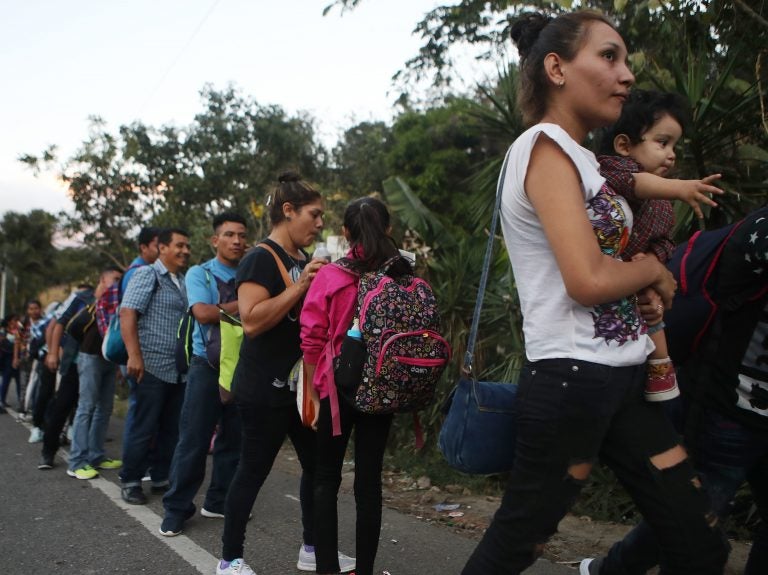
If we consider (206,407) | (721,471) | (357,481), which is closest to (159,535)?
(206,407)

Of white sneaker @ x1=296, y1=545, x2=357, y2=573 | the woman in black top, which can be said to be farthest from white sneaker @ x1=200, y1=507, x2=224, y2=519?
the woman in black top

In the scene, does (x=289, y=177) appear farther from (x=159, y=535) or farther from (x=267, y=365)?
(x=159, y=535)

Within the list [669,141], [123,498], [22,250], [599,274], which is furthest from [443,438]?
[22,250]

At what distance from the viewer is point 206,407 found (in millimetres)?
5164

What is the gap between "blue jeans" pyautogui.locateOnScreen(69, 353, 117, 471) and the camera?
23.5 feet

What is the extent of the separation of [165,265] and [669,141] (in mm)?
4507

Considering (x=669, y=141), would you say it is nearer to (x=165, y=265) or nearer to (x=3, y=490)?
(x=165, y=265)

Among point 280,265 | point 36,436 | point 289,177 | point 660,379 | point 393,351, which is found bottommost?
point 36,436

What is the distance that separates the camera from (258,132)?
2111 centimetres

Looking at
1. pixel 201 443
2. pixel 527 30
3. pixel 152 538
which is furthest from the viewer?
pixel 201 443

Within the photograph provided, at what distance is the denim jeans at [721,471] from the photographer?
2.65 meters

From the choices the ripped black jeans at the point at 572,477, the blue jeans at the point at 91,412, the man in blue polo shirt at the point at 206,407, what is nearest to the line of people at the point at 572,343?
the ripped black jeans at the point at 572,477

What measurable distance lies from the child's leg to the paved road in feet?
7.39

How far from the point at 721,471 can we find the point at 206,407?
3.44 meters
